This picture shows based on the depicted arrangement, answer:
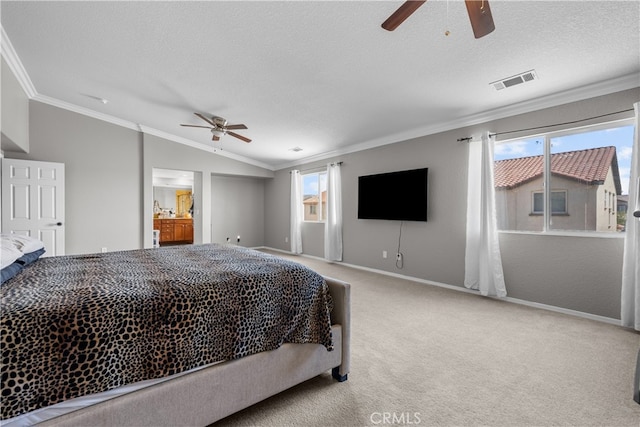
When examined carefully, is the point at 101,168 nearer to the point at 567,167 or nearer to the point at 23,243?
the point at 23,243

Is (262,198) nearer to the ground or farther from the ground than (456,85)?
nearer to the ground

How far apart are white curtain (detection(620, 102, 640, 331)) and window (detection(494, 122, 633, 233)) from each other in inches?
8.4

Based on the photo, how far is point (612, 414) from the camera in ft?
5.17

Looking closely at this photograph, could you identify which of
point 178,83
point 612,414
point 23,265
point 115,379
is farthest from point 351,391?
point 178,83

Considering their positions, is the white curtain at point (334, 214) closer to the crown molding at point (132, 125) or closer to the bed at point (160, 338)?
the crown molding at point (132, 125)

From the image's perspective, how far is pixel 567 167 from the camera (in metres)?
3.25

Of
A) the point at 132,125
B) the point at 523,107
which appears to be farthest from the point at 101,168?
the point at 523,107

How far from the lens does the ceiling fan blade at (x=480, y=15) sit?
1459 mm

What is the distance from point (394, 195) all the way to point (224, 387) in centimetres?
394

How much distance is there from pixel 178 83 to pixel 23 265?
2705 mm

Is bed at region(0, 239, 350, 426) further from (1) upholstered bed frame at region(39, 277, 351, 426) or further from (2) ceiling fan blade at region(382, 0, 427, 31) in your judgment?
(2) ceiling fan blade at region(382, 0, 427, 31)

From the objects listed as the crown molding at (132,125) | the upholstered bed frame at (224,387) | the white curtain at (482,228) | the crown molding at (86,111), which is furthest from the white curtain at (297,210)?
the upholstered bed frame at (224,387)

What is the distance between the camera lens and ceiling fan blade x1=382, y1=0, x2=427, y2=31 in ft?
4.76

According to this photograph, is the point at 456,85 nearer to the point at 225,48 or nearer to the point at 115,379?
the point at 225,48
